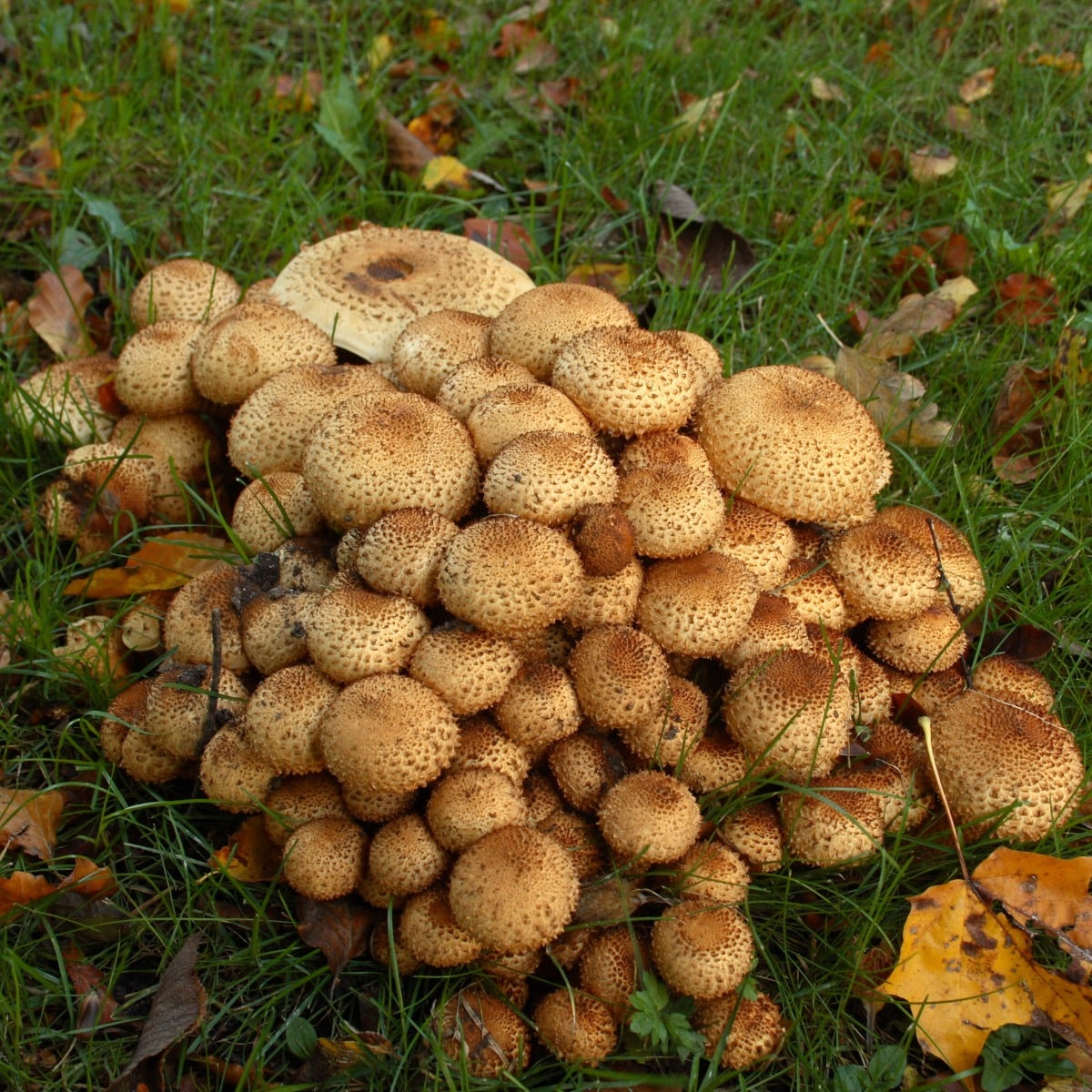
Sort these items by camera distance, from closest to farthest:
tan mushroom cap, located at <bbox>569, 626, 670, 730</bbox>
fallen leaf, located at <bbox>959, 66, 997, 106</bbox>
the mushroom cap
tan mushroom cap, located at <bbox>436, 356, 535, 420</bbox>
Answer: tan mushroom cap, located at <bbox>569, 626, 670, 730</bbox>, tan mushroom cap, located at <bbox>436, 356, 535, 420</bbox>, the mushroom cap, fallen leaf, located at <bbox>959, 66, 997, 106</bbox>

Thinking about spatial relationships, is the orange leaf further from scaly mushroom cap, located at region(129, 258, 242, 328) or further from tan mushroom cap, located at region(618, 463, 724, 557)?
tan mushroom cap, located at region(618, 463, 724, 557)

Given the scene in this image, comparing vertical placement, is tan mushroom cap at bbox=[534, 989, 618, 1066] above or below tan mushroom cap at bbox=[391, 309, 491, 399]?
below

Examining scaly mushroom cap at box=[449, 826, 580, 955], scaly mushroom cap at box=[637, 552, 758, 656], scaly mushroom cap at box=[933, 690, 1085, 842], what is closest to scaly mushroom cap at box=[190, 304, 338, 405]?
scaly mushroom cap at box=[637, 552, 758, 656]

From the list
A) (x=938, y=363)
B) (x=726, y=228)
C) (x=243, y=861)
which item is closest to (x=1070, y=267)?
(x=938, y=363)

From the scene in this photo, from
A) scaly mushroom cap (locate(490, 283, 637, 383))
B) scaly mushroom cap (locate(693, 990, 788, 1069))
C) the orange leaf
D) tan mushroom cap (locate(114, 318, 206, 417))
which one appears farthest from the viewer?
the orange leaf

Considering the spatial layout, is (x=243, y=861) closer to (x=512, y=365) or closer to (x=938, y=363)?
(x=512, y=365)

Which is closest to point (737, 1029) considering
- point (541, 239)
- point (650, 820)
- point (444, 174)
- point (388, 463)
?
point (650, 820)
